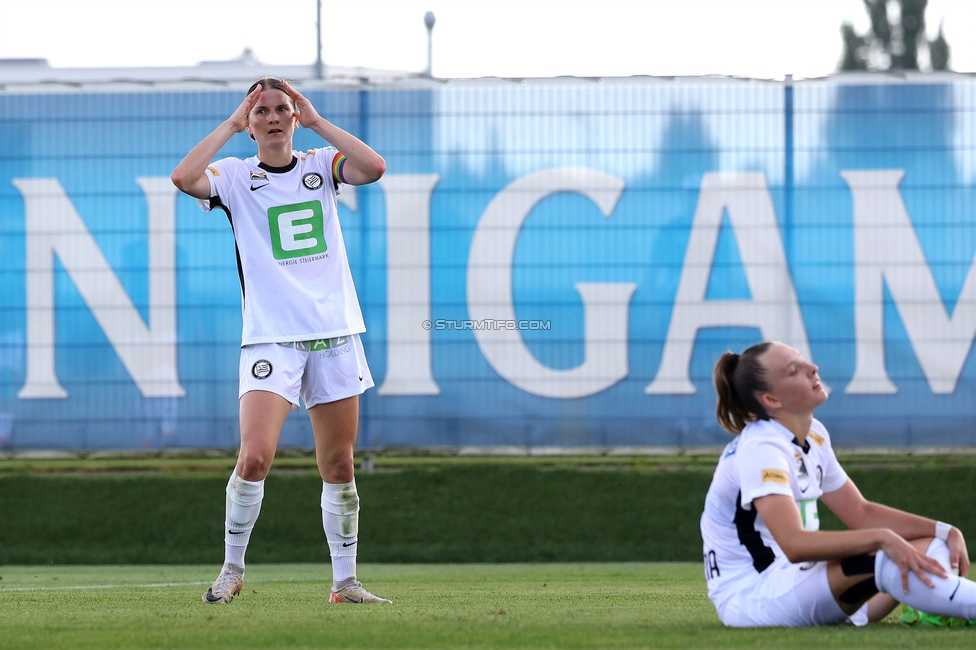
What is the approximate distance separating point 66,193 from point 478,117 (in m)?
3.79

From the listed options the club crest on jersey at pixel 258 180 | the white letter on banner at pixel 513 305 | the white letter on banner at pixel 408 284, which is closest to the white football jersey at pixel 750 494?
the club crest on jersey at pixel 258 180

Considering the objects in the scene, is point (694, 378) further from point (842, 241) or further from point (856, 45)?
point (856, 45)

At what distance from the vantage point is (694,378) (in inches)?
434

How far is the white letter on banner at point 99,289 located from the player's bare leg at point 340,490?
6004 millimetres

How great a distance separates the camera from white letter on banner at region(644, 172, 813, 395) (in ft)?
36.2

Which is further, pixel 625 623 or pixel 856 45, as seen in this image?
pixel 856 45

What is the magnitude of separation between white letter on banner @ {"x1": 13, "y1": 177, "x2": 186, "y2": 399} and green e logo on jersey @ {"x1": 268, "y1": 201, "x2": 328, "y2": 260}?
6177 millimetres

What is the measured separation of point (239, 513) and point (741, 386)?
2.34 m

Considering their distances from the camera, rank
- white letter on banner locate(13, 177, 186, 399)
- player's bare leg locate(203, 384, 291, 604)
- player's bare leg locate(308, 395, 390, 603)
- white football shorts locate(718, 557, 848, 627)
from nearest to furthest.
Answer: white football shorts locate(718, 557, 848, 627)
player's bare leg locate(203, 384, 291, 604)
player's bare leg locate(308, 395, 390, 603)
white letter on banner locate(13, 177, 186, 399)

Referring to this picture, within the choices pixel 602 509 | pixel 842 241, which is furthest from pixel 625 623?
pixel 842 241

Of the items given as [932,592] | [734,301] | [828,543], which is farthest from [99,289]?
[932,592]

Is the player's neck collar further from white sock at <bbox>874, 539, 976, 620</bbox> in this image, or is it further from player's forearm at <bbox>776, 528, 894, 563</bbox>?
white sock at <bbox>874, 539, 976, 620</bbox>

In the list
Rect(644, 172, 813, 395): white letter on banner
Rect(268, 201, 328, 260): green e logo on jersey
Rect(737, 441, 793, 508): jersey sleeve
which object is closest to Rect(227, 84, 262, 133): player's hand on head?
Rect(268, 201, 328, 260): green e logo on jersey

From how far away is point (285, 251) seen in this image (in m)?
5.35
